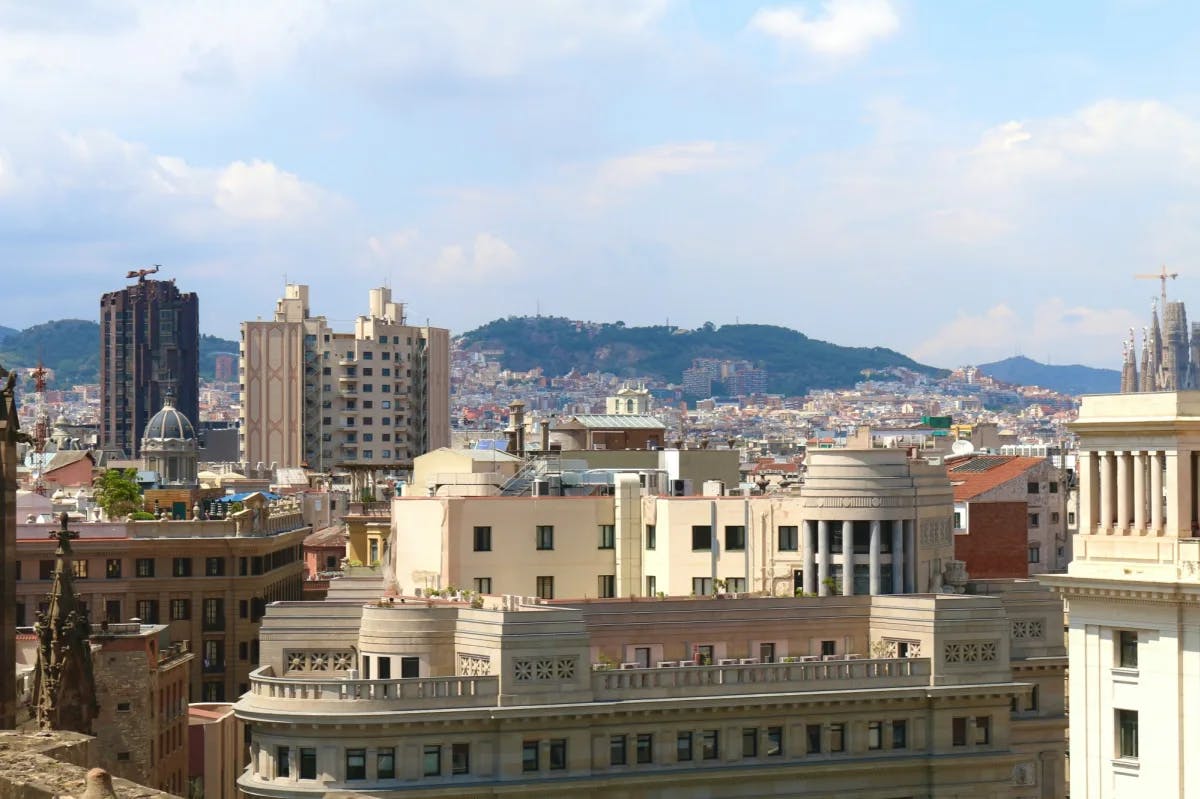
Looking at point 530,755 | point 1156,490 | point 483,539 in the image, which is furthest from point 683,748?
point 1156,490

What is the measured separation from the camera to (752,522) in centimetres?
8212

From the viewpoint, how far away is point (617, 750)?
67625mm

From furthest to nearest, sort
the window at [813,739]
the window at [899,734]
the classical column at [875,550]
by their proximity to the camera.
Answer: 1. the classical column at [875,550]
2. the window at [899,734]
3. the window at [813,739]

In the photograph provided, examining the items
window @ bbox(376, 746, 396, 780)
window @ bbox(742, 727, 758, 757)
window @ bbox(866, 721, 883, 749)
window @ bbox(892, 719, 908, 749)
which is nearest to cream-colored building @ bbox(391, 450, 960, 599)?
window @ bbox(892, 719, 908, 749)

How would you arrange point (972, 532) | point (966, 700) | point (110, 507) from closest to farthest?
point (966, 700) → point (972, 532) → point (110, 507)

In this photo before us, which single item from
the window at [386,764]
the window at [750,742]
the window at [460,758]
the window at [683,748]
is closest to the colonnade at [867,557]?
the window at [750,742]

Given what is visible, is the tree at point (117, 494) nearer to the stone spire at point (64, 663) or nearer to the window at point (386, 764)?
the stone spire at point (64, 663)

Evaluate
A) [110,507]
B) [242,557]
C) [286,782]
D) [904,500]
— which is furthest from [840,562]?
[110,507]

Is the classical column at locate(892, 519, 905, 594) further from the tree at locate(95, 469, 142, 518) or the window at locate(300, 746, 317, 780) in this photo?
the tree at locate(95, 469, 142, 518)

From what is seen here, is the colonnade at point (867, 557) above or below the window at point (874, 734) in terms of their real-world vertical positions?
above

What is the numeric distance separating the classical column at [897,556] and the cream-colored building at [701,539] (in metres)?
0.03

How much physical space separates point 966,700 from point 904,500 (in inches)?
382

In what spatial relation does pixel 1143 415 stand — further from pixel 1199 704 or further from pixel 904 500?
pixel 904 500

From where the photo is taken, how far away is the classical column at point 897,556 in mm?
79750
